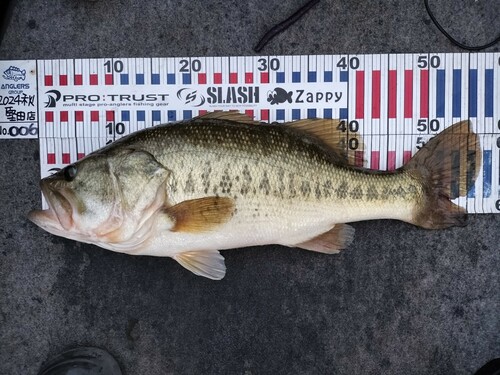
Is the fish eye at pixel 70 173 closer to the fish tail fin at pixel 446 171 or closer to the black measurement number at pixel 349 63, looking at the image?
the black measurement number at pixel 349 63

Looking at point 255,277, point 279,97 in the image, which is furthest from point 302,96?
point 255,277

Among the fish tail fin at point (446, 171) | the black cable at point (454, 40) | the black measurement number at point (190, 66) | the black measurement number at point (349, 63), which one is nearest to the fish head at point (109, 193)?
the black measurement number at point (190, 66)

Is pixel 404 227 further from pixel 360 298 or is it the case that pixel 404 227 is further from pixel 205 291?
pixel 205 291

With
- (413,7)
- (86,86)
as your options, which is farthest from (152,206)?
(413,7)

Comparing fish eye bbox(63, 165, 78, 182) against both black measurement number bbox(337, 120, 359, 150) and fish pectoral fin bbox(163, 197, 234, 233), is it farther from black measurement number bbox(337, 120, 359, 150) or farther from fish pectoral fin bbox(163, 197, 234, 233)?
black measurement number bbox(337, 120, 359, 150)

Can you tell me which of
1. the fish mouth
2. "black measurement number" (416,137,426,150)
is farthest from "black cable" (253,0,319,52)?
the fish mouth

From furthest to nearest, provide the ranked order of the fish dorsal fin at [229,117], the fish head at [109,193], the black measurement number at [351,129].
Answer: the black measurement number at [351,129] < the fish dorsal fin at [229,117] < the fish head at [109,193]
